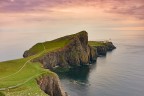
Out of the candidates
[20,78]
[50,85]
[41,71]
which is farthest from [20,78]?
[41,71]

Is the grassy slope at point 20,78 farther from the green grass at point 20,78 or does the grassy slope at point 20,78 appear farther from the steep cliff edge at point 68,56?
the steep cliff edge at point 68,56

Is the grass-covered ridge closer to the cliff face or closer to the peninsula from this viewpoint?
the peninsula

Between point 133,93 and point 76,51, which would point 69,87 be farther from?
point 76,51

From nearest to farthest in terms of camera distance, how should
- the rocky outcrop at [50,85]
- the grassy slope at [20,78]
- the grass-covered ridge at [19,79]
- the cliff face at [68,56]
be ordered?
the grassy slope at [20,78] → the grass-covered ridge at [19,79] → the rocky outcrop at [50,85] → the cliff face at [68,56]

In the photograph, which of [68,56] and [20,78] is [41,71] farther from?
[68,56]

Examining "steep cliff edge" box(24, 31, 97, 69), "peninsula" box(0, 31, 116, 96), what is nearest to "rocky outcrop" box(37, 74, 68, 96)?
"peninsula" box(0, 31, 116, 96)

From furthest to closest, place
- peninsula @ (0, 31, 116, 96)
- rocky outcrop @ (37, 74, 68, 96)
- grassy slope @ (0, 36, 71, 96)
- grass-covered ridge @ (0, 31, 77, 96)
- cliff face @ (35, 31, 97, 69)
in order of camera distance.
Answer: cliff face @ (35, 31, 97, 69) → rocky outcrop @ (37, 74, 68, 96) → peninsula @ (0, 31, 116, 96) → grass-covered ridge @ (0, 31, 77, 96) → grassy slope @ (0, 36, 71, 96)

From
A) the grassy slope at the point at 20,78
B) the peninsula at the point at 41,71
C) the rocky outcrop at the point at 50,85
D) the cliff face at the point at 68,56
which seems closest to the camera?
the grassy slope at the point at 20,78

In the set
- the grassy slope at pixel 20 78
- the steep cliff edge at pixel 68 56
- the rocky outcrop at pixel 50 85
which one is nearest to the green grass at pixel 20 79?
the grassy slope at pixel 20 78

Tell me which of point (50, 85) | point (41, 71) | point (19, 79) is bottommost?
point (50, 85)
